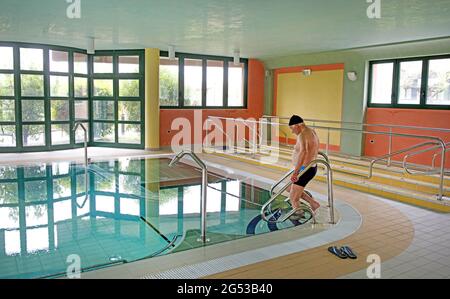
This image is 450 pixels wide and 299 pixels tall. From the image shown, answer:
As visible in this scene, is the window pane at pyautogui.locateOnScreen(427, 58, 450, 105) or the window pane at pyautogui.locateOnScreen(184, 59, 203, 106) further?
the window pane at pyautogui.locateOnScreen(184, 59, 203, 106)

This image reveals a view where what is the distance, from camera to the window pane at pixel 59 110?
413 inches

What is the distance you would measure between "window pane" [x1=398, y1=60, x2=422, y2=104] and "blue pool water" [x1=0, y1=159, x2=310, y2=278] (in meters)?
4.32

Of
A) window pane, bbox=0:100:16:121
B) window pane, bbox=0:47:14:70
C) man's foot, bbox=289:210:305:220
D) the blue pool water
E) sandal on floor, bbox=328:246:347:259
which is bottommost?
the blue pool water

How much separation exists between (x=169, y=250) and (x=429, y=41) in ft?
22.3

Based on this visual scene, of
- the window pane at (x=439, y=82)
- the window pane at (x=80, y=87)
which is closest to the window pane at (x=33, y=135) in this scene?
the window pane at (x=80, y=87)

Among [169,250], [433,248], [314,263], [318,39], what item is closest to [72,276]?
[169,250]

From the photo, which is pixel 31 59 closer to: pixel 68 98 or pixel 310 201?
pixel 68 98

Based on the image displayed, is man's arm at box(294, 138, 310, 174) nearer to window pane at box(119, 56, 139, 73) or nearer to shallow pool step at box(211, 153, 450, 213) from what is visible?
shallow pool step at box(211, 153, 450, 213)

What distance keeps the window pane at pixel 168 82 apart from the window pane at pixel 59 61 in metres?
2.47

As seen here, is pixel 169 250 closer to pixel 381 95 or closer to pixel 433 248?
pixel 433 248

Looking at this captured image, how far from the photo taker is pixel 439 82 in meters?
8.25

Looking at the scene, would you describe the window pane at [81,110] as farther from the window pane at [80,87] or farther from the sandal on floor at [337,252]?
the sandal on floor at [337,252]

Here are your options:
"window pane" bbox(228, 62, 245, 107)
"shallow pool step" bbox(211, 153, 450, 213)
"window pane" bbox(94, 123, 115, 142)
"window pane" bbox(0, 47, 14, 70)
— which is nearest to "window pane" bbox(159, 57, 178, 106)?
"window pane" bbox(94, 123, 115, 142)

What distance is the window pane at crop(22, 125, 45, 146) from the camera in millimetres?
10167
